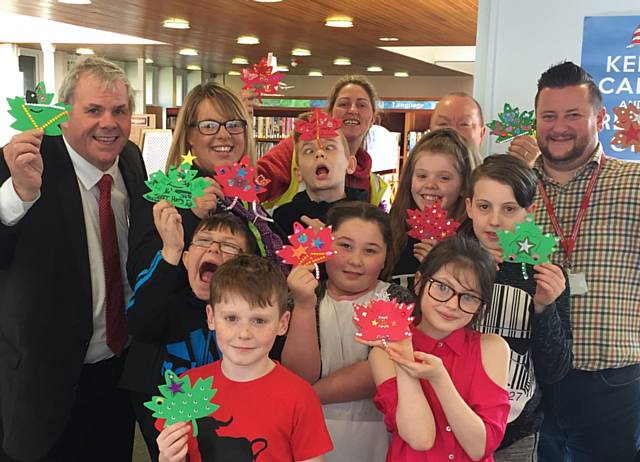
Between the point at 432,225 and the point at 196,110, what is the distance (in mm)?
832

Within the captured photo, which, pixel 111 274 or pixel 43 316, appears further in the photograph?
pixel 111 274

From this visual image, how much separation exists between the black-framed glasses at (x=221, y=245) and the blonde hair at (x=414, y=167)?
0.53 metres

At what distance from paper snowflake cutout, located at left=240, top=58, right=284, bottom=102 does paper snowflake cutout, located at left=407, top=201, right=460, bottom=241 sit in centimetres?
82

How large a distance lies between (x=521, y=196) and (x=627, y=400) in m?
0.82

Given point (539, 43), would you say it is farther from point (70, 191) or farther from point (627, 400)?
point (70, 191)

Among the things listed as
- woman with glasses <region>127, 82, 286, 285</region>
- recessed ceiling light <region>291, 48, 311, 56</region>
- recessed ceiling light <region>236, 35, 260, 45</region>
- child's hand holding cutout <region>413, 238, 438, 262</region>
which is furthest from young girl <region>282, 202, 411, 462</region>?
recessed ceiling light <region>291, 48, 311, 56</region>

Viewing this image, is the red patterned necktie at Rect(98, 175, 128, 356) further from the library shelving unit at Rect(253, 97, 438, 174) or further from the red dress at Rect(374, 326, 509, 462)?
the library shelving unit at Rect(253, 97, 438, 174)

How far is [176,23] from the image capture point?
6047 millimetres

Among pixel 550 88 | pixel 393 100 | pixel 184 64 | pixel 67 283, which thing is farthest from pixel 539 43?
pixel 184 64

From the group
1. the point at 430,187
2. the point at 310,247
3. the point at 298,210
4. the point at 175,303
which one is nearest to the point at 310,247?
the point at 310,247

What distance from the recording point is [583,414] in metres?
2.20

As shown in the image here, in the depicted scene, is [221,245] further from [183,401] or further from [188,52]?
[188,52]

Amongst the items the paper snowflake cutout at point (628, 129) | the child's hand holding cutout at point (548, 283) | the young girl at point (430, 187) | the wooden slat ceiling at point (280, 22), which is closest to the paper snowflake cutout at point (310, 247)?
the young girl at point (430, 187)

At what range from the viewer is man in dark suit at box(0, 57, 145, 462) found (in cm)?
201
